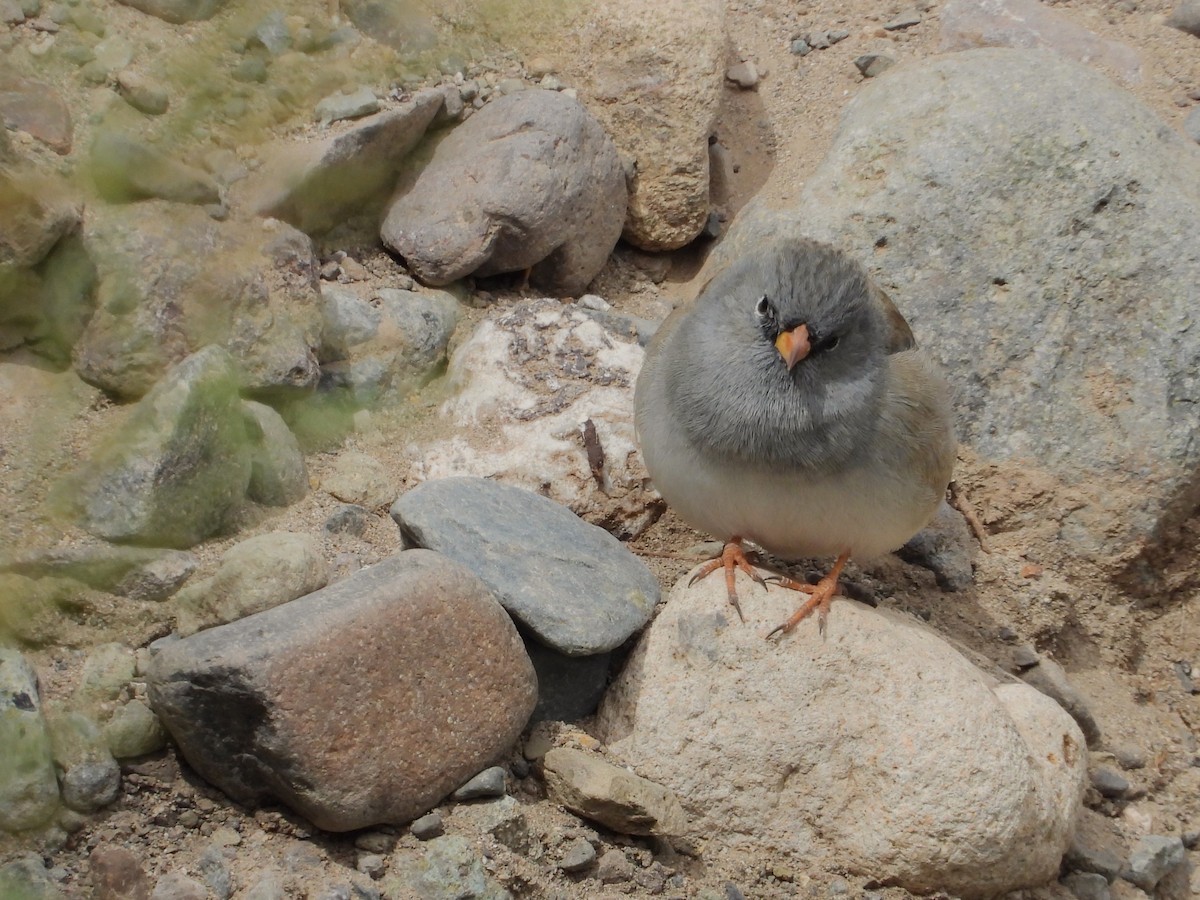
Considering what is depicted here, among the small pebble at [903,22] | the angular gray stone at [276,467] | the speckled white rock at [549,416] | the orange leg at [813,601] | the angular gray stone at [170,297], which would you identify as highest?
the angular gray stone at [170,297]

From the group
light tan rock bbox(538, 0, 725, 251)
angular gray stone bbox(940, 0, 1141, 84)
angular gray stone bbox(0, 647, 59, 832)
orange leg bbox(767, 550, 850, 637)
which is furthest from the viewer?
angular gray stone bbox(940, 0, 1141, 84)

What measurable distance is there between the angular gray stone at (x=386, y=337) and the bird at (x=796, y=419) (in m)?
1.23

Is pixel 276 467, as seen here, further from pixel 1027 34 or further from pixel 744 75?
pixel 1027 34

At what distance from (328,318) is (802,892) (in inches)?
108

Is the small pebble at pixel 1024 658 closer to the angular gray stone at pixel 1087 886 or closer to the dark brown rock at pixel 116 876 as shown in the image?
the angular gray stone at pixel 1087 886

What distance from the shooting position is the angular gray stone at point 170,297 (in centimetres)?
171

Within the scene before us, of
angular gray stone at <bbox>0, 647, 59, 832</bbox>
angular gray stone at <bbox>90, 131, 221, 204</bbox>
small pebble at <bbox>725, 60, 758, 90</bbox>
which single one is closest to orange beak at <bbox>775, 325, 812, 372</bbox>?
angular gray stone at <bbox>0, 647, 59, 832</bbox>

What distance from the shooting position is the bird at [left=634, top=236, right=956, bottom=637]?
4.25m

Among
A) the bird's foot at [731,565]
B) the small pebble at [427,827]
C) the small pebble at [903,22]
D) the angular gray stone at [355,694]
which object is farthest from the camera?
the small pebble at [903,22]

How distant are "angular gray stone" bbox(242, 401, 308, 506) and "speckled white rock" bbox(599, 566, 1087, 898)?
1.37 m

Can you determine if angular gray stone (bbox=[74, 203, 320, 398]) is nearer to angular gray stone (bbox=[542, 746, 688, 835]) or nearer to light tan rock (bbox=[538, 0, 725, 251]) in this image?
angular gray stone (bbox=[542, 746, 688, 835])

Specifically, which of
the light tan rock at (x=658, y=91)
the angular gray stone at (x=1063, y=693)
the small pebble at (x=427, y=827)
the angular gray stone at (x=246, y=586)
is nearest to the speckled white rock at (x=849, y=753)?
the small pebble at (x=427, y=827)

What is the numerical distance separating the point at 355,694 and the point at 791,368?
67.9 inches

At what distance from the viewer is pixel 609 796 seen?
3.91 meters
